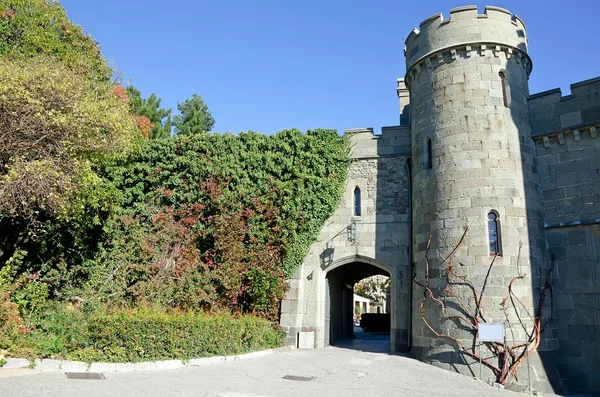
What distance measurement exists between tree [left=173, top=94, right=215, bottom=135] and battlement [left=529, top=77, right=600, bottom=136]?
1798 centimetres

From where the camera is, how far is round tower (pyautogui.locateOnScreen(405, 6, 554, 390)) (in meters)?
10.8

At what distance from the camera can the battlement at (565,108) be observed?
1156 cm

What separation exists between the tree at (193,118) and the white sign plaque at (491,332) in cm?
1939

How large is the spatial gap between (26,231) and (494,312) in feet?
43.1

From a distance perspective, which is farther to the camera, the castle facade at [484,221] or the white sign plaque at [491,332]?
the castle facade at [484,221]

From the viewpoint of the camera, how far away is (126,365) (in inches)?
338

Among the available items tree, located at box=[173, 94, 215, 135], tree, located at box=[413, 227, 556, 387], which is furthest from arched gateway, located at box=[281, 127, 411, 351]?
tree, located at box=[173, 94, 215, 135]

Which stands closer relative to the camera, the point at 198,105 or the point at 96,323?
the point at 96,323

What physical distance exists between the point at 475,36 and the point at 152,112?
17074 millimetres

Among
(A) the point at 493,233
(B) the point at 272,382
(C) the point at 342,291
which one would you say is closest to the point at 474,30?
(A) the point at 493,233

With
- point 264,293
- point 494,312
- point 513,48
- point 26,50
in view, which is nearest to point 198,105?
point 26,50

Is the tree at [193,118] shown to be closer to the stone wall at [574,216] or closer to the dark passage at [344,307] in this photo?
the dark passage at [344,307]

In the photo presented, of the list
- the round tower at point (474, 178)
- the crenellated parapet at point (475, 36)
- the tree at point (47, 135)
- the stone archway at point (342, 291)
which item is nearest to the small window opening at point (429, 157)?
the round tower at point (474, 178)

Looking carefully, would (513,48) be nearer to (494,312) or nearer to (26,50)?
(494,312)
